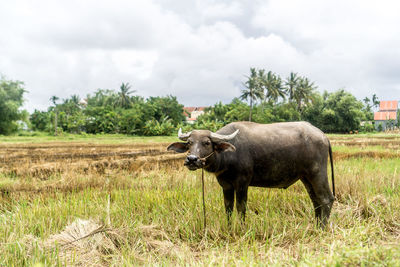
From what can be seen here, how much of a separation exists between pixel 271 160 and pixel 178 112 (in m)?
31.0

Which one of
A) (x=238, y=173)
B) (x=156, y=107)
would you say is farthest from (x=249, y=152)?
(x=156, y=107)

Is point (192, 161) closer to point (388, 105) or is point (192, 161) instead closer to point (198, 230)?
point (198, 230)

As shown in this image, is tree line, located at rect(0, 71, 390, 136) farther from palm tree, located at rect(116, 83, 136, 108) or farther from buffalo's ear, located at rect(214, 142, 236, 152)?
buffalo's ear, located at rect(214, 142, 236, 152)

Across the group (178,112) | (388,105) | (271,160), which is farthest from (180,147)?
(388,105)

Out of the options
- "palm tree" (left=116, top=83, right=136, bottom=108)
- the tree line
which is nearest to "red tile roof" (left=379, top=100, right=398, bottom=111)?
the tree line

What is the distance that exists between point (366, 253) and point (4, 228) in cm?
294

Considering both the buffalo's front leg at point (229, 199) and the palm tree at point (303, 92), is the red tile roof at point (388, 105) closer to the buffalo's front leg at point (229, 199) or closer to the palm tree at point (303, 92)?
the palm tree at point (303, 92)

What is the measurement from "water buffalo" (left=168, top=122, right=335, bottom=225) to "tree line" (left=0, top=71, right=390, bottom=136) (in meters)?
25.2

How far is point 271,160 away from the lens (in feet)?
9.32

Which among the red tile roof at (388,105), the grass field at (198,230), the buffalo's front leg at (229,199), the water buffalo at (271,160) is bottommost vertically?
the grass field at (198,230)

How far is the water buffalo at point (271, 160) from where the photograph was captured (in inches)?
109

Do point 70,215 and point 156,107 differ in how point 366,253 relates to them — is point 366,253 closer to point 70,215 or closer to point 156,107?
point 70,215

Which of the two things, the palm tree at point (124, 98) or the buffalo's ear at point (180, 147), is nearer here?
the buffalo's ear at point (180, 147)

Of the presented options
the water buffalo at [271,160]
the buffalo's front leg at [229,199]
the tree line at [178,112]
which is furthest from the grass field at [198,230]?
the tree line at [178,112]
